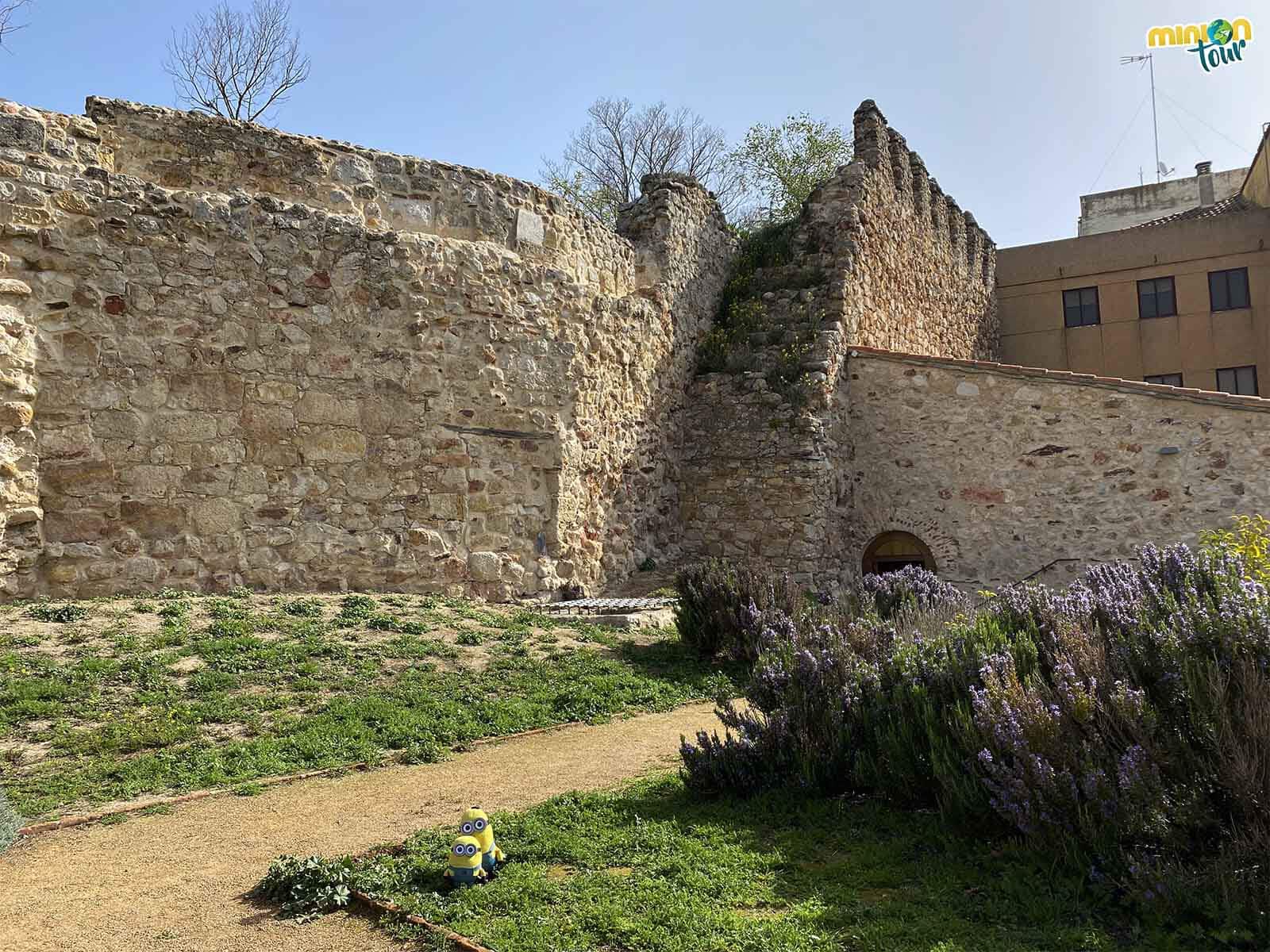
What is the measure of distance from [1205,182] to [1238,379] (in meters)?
11.0

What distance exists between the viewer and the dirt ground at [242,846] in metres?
3.86

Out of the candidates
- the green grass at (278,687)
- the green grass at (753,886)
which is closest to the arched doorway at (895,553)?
the green grass at (278,687)

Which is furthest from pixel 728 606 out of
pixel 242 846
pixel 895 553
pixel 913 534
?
pixel 895 553

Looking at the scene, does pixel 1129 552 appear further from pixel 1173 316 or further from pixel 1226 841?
pixel 1173 316

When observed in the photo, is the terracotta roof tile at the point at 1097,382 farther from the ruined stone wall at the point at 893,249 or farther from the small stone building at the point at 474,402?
the ruined stone wall at the point at 893,249

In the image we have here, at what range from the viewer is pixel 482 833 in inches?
164

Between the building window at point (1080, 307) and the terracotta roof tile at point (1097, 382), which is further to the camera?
the building window at point (1080, 307)

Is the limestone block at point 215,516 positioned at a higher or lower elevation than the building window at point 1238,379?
lower

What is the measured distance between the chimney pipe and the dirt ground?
29.0 metres

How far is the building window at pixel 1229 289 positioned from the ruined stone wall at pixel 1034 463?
35.5 ft

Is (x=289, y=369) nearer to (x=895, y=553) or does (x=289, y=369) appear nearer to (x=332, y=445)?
(x=332, y=445)

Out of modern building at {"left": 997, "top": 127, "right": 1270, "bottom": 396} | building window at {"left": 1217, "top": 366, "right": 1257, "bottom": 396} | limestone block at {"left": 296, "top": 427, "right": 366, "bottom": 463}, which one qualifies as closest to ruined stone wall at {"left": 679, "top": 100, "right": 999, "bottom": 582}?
limestone block at {"left": 296, "top": 427, "right": 366, "bottom": 463}

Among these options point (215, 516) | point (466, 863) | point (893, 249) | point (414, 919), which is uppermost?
point (893, 249)

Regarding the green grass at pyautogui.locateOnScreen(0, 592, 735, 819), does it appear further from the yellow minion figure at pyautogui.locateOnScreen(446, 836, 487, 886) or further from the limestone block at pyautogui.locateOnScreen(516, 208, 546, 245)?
the limestone block at pyautogui.locateOnScreen(516, 208, 546, 245)
